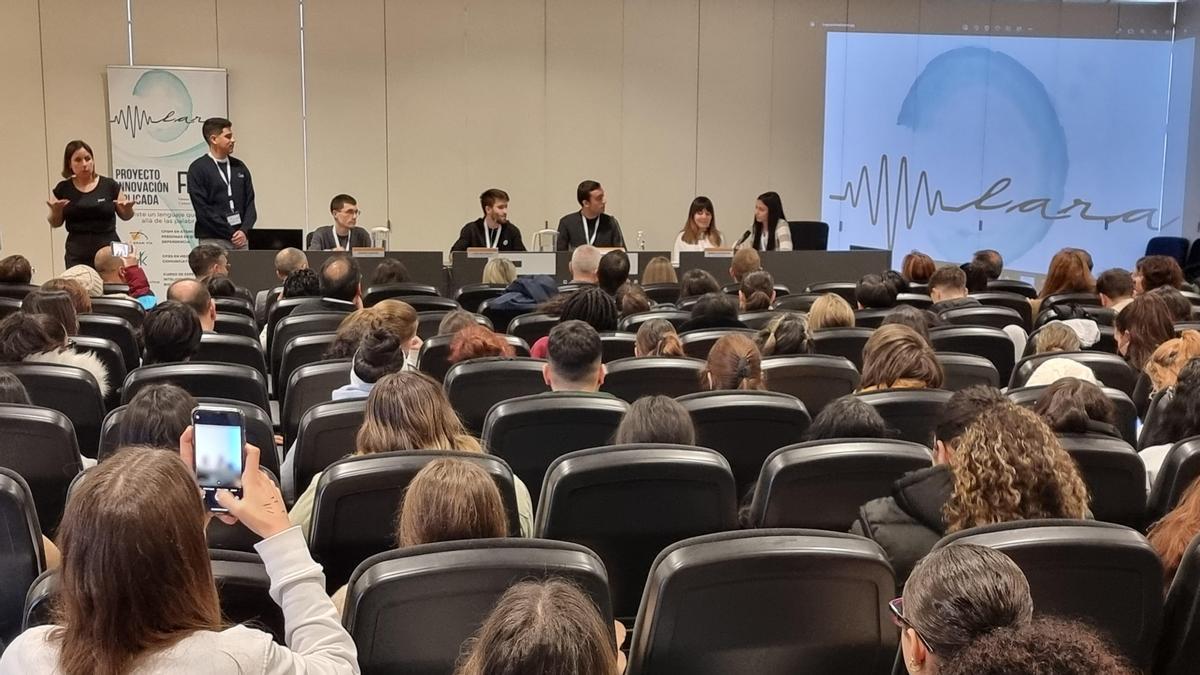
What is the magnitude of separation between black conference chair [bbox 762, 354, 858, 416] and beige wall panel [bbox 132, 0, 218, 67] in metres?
7.93

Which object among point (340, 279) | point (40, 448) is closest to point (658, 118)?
point (340, 279)

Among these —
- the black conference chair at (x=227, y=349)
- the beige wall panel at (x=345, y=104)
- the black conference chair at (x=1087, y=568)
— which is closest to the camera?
the black conference chair at (x=1087, y=568)

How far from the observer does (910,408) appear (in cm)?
366

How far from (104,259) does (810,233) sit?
5897mm

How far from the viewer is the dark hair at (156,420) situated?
2.90 metres

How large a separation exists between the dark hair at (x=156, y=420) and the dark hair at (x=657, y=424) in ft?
3.66

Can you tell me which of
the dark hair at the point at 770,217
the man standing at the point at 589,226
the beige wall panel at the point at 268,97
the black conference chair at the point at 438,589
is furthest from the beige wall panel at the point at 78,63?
the black conference chair at the point at 438,589

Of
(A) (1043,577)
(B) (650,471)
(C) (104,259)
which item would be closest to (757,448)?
(B) (650,471)

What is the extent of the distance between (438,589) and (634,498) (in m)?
0.82

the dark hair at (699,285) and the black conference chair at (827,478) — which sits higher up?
the dark hair at (699,285)

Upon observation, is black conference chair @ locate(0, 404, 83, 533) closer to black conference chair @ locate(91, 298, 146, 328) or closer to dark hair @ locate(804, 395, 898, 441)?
dark hair @ locate(804, 395, 898, 441)

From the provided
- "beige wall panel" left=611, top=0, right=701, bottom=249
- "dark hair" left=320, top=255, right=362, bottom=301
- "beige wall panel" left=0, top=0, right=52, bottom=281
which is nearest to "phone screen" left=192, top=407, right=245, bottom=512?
"dark hair" left=320, top=255, right=362, bottom=301

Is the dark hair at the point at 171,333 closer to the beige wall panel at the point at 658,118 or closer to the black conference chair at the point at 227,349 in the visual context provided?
the black conference chair at the point at 227,349

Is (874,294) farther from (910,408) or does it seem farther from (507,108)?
(507,108)
